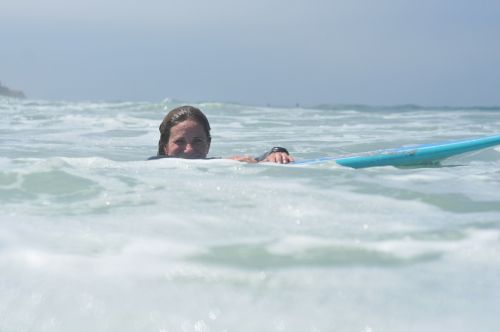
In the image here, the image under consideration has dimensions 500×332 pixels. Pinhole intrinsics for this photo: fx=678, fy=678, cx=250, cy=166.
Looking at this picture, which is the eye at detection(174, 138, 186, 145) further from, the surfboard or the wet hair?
the surfboard

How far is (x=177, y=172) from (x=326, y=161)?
104 cm

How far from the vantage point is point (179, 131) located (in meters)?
4.75

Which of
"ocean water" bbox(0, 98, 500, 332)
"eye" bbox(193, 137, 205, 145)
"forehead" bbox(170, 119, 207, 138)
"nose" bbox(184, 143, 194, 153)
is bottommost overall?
"ocean water" bbox(0, 98, 500, 332)

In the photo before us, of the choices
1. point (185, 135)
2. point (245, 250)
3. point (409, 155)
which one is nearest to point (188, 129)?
point (185, 135)

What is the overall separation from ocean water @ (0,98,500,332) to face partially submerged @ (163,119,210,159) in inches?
34.4

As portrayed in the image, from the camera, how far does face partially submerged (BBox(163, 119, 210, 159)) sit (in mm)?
4703

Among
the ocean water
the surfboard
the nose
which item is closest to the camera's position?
the ocean water

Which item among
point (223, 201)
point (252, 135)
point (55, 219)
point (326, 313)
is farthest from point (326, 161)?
point (252, 135)

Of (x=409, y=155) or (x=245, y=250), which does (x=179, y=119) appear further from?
(x=245, y=250)

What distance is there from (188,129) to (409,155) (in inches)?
61.0

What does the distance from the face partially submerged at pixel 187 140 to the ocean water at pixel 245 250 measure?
87 cm

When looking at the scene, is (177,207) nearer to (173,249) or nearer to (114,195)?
(114,195)

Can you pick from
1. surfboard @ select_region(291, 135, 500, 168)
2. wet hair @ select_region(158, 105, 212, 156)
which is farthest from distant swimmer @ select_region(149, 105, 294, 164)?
surfboard @ select_region(291, 135, 500, 168)

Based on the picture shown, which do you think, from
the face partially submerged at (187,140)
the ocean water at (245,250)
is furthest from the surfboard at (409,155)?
the face partially submerged at (187,140)
